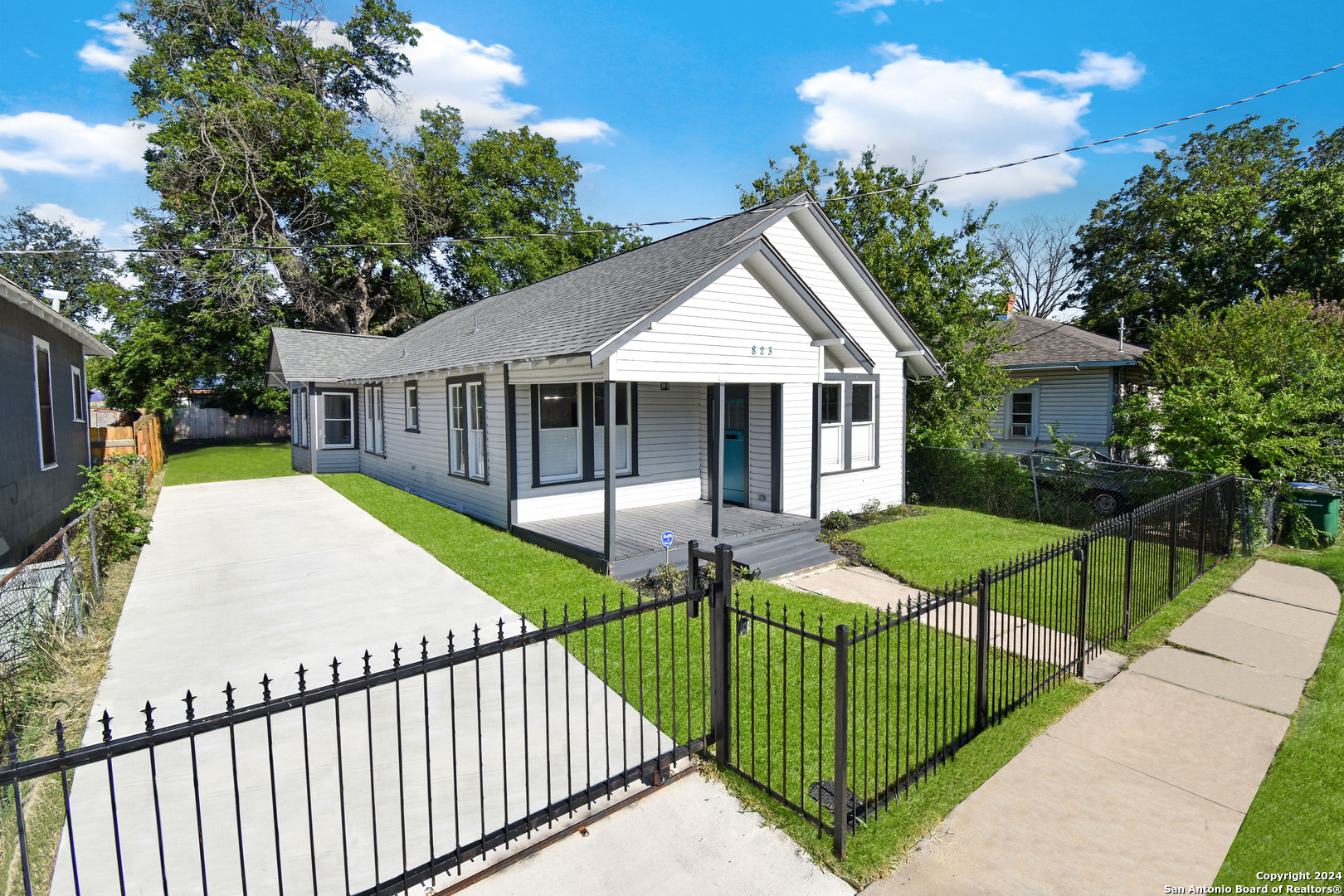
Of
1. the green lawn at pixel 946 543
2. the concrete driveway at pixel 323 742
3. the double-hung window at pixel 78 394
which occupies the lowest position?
the green lawn at pixel 946 543

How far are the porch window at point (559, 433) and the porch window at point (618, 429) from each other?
1.08 ft

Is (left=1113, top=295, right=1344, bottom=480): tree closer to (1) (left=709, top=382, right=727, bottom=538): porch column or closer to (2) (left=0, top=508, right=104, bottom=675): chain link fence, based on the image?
(1) (left=709, top=382, right=727, bottom=538): porch column

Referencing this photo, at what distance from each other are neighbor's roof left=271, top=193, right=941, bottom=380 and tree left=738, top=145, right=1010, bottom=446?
1.76 metres

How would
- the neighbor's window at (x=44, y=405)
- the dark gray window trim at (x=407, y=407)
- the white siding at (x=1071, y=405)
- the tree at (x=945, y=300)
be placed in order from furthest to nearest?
the white siding at (x=1071, y=405) → the tree at (x=945, y=300) → the dark gray window trim at (x=407, y=407) → the neighbor's window at (x=44, y=405)

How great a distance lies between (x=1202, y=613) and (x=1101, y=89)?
12.4 metres

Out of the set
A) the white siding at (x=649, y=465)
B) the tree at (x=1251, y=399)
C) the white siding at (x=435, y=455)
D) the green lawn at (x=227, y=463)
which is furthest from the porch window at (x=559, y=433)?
the green lawn at (x=227, y=463)

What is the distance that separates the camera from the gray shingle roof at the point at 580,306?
940cm

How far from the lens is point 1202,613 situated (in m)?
7.59

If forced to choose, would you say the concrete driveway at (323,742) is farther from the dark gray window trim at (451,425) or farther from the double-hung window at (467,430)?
the double-hung window at (467,430)

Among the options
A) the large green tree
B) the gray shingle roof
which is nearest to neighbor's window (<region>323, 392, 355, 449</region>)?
the gray shingle roof

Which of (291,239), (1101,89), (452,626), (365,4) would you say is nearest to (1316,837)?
(452,626)

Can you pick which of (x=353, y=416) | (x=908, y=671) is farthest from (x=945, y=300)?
(x=353, y=416)

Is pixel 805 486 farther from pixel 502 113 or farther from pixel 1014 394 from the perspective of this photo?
pixel 502 113

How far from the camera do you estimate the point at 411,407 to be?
15.4m
